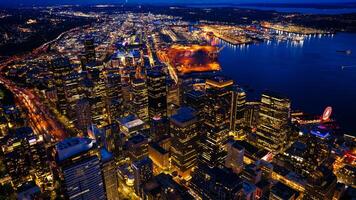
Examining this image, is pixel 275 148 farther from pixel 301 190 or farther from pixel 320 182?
pixel 320 182

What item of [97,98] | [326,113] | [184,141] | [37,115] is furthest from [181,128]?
[37,115]

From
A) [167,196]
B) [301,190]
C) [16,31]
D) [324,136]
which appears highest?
[16,31]

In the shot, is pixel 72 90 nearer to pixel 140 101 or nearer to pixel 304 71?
pixel 140 101

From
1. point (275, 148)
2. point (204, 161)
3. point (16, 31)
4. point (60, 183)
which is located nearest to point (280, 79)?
point (275, 148)

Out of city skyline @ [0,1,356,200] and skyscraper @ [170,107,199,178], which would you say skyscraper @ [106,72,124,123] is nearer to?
city skyline @ [0,1,356,200]

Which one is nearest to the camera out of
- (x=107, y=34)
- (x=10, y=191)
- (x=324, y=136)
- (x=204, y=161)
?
(x=10, y=191)
